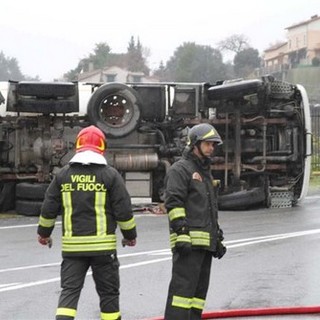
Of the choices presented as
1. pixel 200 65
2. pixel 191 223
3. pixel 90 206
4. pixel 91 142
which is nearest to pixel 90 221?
pixel 90 206

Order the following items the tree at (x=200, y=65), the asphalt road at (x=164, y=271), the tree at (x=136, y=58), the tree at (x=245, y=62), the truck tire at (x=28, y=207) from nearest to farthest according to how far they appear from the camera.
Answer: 1. the asphalt road at (x=164, y=271)
2. the truck tire at (x=28, y=207)
3. the tree at (x=200, y=65)
4. the tree at (x=245, y=62)
5. the tree at (x=136, y=58)

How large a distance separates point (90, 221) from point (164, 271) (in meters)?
2.81

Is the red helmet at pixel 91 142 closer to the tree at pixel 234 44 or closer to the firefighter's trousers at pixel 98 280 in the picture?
the firefighter's trousers at pixel 98 280

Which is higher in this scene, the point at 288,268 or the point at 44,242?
the point at 44,242

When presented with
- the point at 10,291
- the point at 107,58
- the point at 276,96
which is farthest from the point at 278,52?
the point at 10,291

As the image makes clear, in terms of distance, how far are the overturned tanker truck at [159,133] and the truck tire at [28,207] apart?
18 mm

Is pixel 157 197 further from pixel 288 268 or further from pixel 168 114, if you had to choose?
pixel 288 268

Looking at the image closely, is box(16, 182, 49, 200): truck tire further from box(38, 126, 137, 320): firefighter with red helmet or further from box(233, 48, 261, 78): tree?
box(233, 48, 261, 78): tree

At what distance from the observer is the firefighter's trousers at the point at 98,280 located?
5008 millimetres

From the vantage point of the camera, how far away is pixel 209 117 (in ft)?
44.6

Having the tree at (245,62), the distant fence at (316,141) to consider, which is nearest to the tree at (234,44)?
the tree at (245,62)

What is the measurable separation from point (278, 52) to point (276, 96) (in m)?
97.5

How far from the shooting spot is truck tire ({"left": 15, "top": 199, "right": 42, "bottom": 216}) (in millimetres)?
12795

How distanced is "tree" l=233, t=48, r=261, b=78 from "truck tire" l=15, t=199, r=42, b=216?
223ft
